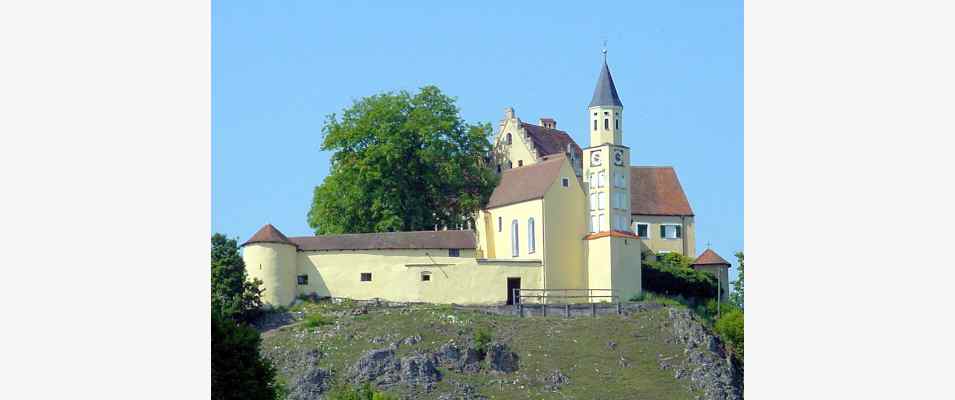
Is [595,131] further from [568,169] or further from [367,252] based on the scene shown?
[367,252]

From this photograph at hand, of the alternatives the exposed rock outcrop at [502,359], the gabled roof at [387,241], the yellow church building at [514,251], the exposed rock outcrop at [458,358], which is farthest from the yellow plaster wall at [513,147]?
the exposed rock outcrop at [458,358]

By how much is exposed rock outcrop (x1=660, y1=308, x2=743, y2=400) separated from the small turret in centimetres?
1401

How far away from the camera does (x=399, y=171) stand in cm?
7019

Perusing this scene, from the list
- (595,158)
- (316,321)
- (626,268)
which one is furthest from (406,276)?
(595,158)

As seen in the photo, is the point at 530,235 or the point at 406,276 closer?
the point at 406,276

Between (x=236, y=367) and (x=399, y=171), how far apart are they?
31122mm

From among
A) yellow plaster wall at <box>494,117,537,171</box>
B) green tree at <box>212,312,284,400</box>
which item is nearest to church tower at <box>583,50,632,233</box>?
yellow plaster wall at <box>494,117,537,171</box>

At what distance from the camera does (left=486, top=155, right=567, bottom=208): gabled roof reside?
219 feet

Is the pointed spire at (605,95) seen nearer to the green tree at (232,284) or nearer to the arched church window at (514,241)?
the arched church window at (514,241)

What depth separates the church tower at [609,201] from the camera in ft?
211

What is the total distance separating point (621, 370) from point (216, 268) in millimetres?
14655

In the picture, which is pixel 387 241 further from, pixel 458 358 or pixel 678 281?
pixel 678 281

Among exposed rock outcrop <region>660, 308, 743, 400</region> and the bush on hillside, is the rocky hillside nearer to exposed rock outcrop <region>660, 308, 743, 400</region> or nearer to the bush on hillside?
exposed rock outcrop <region>660, 308, 743, 400</region>
